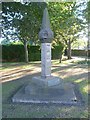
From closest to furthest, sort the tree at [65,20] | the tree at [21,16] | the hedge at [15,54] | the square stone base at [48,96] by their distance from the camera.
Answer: the square stone base at [48,96]
the tree at [21,16]
the tree at [65,20]
the hedge at [15,54]

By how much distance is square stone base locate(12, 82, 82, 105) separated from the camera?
789 centimetres

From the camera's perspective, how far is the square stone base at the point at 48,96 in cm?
789

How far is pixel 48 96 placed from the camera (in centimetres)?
833

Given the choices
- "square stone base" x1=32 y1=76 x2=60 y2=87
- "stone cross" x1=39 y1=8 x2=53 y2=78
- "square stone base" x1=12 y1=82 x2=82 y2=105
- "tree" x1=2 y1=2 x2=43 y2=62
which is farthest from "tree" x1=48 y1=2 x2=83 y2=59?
"square stone base" x1=12 y1=82 x2=82 y2=105

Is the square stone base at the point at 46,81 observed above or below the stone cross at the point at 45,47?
below

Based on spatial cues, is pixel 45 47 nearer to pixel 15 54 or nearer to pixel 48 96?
pixel 48 96

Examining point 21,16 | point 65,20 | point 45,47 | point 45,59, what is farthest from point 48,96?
point 65,20

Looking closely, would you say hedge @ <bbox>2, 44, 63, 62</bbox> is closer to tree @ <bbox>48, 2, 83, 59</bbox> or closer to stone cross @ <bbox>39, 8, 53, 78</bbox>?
tree @ <bbox>48, 2, 83, 59</bbox>

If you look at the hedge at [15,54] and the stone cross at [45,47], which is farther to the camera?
the hedge at [15,54]

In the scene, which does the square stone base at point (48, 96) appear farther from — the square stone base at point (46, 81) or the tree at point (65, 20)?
the tree at point (65, 20)

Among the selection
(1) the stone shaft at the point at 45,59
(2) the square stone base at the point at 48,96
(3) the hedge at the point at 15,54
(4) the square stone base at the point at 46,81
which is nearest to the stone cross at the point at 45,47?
(1) the stone shaft at the point at 45,59

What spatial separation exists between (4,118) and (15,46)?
22.1m

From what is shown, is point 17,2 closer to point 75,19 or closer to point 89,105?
point 89,105

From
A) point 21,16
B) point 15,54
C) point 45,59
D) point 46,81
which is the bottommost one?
point 46,81
